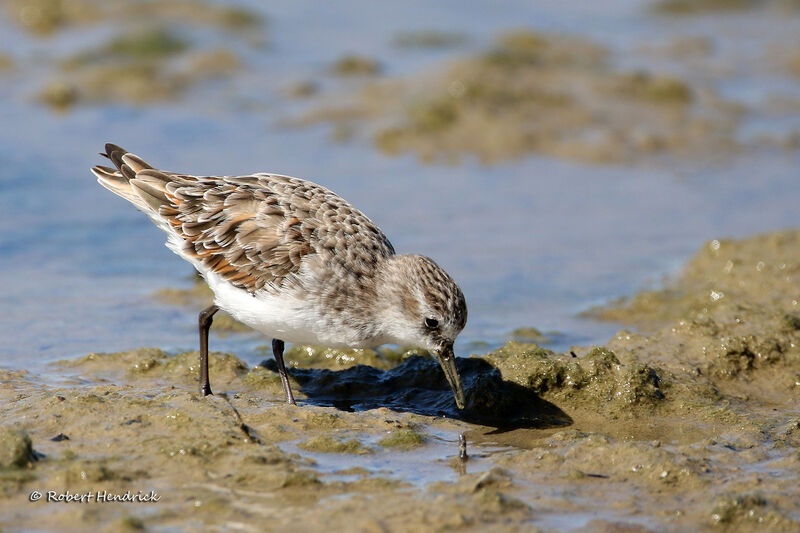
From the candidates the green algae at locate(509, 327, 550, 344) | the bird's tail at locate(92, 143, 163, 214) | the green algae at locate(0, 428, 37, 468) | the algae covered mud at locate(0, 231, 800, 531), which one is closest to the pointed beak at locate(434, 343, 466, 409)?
the algae covered mud at locate(0, 231, 800, 531)

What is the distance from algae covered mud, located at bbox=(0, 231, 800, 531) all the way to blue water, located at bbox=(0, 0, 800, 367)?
3.99 ft

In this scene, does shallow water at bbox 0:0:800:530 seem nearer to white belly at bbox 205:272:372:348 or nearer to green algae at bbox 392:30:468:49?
green algae at bbox 392:30:468:49

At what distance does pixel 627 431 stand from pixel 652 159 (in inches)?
312

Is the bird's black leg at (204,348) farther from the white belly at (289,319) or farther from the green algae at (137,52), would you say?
the green algae at (137,52)

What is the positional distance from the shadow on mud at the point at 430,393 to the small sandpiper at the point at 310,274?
32 centimetres

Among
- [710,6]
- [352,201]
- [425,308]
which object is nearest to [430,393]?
[425,308]

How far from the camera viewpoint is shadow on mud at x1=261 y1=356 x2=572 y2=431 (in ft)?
26.2

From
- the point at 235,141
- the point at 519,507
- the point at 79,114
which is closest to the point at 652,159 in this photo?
the point at 235,141

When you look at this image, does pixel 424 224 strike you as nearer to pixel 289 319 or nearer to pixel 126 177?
pixel 126 177

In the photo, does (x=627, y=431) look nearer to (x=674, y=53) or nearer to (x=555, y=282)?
(x=555, y=282)

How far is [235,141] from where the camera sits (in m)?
14.8

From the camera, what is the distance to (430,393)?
8.48 meters

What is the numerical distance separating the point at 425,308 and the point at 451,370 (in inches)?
20.9

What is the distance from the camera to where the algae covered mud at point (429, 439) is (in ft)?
19.3
